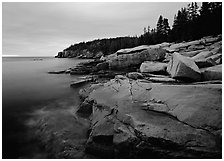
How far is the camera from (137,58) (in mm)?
21281

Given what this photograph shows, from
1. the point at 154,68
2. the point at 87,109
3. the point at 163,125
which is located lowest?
the point at 87,109

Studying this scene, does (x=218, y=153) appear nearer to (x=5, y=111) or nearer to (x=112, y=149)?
(x=112, y=149)

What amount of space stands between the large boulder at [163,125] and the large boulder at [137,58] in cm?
1527

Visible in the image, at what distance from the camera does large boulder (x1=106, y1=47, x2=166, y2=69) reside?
2094 cm

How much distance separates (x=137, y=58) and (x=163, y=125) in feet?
57.0

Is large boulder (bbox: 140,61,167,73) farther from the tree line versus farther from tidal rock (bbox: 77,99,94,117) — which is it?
the tree line

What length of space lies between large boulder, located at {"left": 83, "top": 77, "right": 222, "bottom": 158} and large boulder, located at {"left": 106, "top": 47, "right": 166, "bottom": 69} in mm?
15269

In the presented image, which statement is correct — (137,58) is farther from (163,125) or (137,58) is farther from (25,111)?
(163,125)

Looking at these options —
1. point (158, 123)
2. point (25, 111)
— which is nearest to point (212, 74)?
point (158, 123)

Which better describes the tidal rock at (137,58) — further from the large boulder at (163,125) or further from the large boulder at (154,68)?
the large boulder at (163,125)

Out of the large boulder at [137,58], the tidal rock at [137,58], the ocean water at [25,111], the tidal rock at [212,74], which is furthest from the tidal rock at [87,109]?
the large boulder at [137,58]

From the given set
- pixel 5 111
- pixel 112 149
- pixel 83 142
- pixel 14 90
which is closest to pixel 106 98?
pixel 83 142

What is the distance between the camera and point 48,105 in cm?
969

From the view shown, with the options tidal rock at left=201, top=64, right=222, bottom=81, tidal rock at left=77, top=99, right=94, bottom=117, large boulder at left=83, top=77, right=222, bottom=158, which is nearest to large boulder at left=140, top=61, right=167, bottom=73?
tidal rock at left=201, top=64, right=222, bottom=81
